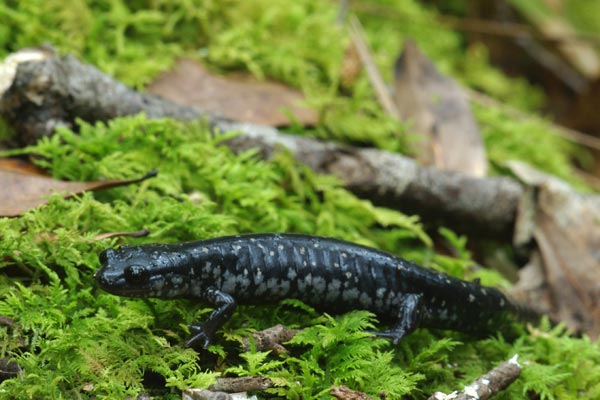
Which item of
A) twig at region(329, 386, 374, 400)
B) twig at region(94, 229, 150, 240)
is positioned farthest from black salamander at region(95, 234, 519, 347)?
twig at region(329, 386, 374, 400)

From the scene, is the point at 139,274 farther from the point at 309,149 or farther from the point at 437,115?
the point at 437,115

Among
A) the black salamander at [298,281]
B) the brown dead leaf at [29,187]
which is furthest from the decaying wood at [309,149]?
the black salamander at [298,281]

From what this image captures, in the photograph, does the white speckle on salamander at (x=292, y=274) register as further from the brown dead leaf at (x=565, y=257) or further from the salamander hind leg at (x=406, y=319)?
the brown dead leaf at (x=565, y=257)

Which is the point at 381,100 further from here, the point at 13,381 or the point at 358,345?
the point at 13,381

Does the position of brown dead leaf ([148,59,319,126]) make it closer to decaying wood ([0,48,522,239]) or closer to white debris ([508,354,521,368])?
decaying wood ([0,48,522,239])

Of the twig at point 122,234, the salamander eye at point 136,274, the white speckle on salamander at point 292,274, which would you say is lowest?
the white speckle on salamander at point 292,274
